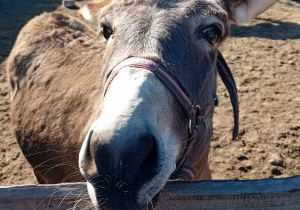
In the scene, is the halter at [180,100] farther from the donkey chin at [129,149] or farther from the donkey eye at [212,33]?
the donkey eye at [212,33]

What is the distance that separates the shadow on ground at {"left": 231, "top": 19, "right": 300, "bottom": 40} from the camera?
23.9 ft

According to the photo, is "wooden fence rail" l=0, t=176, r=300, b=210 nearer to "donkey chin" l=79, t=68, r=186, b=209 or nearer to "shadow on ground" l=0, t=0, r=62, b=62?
"donkey chin" l=79, t=68, r=186, b=209

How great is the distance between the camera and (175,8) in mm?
1984

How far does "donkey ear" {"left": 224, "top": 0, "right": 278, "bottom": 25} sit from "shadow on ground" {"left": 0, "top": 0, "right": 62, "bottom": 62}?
5430 millimetres

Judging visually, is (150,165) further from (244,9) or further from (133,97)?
(244,9)

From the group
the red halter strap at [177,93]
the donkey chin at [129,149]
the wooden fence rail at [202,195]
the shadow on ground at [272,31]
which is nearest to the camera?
the donkey chin at [129,149]

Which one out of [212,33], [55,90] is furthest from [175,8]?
[55,90]

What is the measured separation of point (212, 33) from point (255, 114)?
3.13m

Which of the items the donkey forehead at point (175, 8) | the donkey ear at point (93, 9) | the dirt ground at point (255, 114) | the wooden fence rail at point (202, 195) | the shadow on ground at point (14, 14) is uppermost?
the donkey forehead at point (175, 8)

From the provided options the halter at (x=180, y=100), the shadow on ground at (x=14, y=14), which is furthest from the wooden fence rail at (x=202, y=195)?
the shadow on ground at (x=14, y=14)

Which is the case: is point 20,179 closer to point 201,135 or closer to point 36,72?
point 36,72

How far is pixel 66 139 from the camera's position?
10.1ft

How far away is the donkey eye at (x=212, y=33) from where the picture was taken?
2029 millimetres

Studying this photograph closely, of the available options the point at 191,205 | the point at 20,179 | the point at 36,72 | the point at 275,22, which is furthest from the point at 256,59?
the point at 191,205
